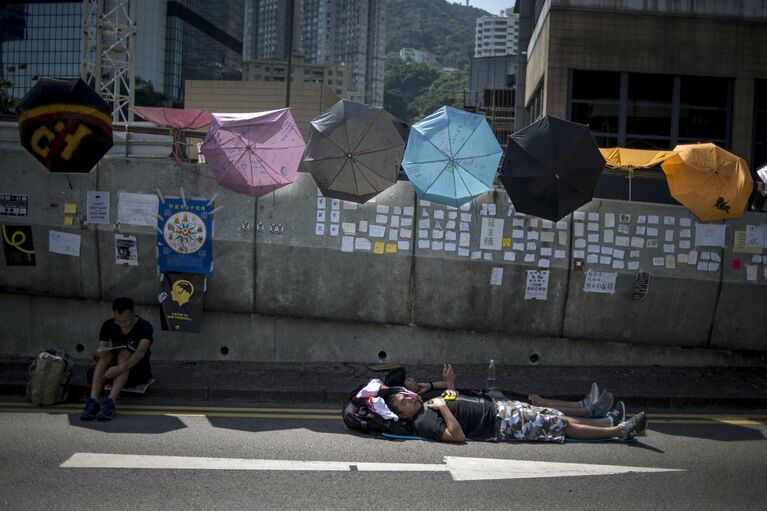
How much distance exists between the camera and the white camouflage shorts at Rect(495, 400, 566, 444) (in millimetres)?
7629

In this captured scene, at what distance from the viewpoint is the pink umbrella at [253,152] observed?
32.9ft

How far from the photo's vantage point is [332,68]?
449 feet

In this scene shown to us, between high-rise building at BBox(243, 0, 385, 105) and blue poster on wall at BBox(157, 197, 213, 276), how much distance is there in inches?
6206

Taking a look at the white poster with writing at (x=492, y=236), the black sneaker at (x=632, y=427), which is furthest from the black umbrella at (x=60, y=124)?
the black sneaker at (x=632, y=427)

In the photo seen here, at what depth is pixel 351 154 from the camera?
33.1ft

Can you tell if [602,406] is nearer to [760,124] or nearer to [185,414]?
[185,414]

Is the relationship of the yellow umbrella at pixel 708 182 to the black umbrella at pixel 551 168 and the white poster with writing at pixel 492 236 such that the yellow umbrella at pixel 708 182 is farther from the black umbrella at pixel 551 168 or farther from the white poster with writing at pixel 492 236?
the white poster with writing at pixel 492 236

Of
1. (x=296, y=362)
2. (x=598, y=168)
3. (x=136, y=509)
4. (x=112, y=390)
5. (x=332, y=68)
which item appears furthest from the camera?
(x=332, y=68)

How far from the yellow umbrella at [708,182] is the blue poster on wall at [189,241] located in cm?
627

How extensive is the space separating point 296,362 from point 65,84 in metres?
4.88

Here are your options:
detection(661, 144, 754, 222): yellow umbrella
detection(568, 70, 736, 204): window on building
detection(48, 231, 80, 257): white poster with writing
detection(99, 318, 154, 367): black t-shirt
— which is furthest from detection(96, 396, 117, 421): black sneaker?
detection(568, 70, 736, 204): window on building

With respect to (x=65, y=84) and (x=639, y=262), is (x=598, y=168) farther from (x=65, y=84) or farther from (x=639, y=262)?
(x=65, y=84)

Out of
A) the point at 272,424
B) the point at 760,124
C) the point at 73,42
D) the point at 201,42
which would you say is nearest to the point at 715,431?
the point at 272,424

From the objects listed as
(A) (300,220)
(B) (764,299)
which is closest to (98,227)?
(A) (300,220)
